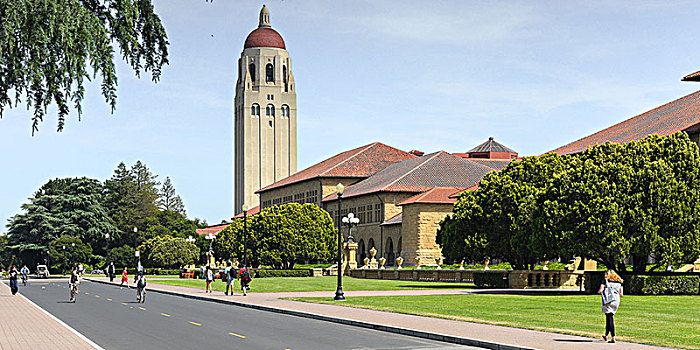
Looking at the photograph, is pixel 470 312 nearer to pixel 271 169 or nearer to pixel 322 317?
pixel 322 317

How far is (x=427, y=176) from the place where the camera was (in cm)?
10338

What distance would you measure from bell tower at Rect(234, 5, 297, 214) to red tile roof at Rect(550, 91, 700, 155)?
89.9 metres

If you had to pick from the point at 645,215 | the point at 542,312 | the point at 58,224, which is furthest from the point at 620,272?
the point at 58,224

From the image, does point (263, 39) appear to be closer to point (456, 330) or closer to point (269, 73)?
point (269, 73)

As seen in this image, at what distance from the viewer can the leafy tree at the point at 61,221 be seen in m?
133

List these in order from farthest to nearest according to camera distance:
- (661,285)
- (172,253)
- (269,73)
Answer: (269,73) < (172,253) < (661,285)

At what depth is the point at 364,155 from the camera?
124812mm

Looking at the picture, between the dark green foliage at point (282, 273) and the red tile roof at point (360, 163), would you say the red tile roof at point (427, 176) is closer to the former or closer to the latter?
the red tile roof at point (360, 163)

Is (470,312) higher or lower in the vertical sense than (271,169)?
lower

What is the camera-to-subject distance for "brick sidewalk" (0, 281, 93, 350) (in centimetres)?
1807

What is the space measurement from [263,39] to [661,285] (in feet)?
449

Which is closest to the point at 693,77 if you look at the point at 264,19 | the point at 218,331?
Answer: the point at 218,331

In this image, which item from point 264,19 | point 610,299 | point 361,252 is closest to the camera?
point 610,299

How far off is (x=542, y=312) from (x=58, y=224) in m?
119
